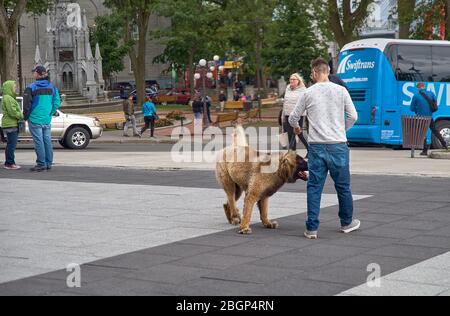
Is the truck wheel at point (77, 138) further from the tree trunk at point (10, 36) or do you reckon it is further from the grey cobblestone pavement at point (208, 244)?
the grey cobblestone pavement at point (208, 244)

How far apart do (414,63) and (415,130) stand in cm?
655

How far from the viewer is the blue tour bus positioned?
24969 millimetres

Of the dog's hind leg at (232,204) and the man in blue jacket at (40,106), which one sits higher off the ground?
the man in blue jacket at (40,106)

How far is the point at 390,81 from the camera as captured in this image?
2520 cm

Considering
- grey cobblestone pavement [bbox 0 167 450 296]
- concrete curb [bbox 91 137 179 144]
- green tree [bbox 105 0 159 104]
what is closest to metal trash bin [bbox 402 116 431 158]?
grey cobblestone pavement [bbox 0 167 450 296]

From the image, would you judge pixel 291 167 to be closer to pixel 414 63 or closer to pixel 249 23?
pixel 414 63

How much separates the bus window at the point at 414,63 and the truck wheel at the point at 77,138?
10.6 meters

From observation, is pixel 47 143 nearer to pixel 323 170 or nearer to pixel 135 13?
pixel 323 170

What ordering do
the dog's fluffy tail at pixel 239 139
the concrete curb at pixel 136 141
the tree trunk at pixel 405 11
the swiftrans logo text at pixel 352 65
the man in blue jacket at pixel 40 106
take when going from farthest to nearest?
the tree trunk at pixel 405 11, the concrete curb at pixel 136 141, the swiftrans logo text at pixel 352 65, the man in blue jacket at pixel 40 106, the dog's fluffy tail at pixel 239 139

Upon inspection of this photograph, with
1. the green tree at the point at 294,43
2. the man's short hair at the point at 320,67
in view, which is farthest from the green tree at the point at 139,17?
the man's short hair at the point at 320,67

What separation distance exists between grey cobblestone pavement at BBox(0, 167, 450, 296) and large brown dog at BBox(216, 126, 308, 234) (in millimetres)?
345

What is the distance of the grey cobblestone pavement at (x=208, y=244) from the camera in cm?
719

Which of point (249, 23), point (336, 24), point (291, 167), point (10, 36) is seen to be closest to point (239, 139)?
point (291, 167)
